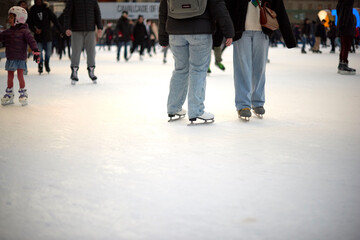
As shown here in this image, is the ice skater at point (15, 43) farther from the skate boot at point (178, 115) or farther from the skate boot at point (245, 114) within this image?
the skate boot at point (245, 114)

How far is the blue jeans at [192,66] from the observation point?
15.3ft

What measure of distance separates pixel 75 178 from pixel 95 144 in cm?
100

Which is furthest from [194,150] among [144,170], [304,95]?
[304,95]

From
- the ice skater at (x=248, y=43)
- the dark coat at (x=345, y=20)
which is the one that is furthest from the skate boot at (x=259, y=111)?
the dark coat at (x=345, y=20)

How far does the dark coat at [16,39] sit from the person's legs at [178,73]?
208 centimetres

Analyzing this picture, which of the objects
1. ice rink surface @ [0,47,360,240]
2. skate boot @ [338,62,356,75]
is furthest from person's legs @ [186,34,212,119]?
skate boot @ [338,62,356,75]

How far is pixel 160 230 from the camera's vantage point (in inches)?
86.6

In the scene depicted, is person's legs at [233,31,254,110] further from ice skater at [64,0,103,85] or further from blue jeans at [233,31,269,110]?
ice skater at [64,0,103,85]

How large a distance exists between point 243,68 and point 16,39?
278cm

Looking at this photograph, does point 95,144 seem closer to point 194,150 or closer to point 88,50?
point 194,150

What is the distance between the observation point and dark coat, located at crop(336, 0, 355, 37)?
9617 millimetres

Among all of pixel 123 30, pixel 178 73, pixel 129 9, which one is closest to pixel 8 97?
pixel 178 73

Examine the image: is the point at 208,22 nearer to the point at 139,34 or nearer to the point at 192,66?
the point at 192,66

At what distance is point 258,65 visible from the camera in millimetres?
5152
